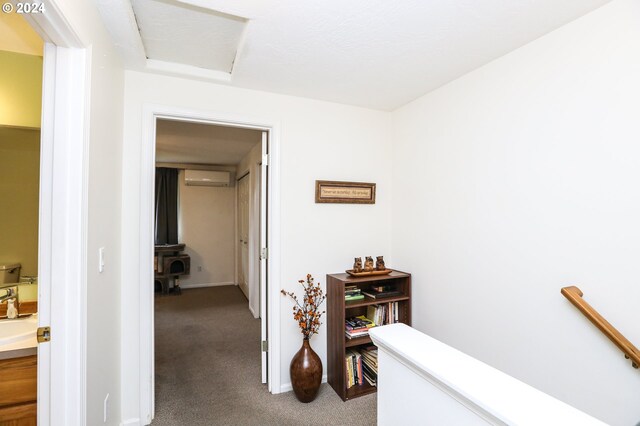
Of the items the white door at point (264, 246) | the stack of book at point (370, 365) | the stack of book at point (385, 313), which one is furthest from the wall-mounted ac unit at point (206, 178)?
the stack of book at point (370, 365)

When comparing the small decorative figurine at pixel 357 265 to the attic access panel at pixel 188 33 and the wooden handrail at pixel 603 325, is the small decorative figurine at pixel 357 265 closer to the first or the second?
the wooden handrail at pixel 603 325

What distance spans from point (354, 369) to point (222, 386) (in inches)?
42.4

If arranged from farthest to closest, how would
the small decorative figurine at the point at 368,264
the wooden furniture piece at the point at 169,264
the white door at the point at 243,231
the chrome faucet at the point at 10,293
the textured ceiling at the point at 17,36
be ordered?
the wooden furniture piece at the point at 169,264 < the white door at the point at 243,231 < the small decorative figurine at the point at 368,264 < the chrome faucet at the point at 10,293 < the textured ceiling at the point at 17,36

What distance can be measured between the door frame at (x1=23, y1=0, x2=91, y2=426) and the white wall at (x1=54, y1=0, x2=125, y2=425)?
0.09 meters

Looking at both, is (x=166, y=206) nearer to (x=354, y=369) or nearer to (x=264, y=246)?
(x=264, y=246)

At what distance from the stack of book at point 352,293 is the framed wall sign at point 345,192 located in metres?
0.72

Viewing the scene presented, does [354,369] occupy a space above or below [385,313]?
below

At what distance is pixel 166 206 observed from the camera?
564cm

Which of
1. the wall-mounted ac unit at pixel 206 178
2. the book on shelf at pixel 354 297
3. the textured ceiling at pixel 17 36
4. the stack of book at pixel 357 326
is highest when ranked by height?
the textured ceiling at pixel 17 36

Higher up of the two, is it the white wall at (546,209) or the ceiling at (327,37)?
the ceiling at (327,37)

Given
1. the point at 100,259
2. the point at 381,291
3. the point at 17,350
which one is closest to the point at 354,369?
the point at 381,291

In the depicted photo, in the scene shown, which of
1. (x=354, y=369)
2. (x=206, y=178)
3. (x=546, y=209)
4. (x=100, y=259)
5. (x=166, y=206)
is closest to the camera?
(x=100, y=259)

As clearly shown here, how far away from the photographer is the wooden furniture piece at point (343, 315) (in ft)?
7.64

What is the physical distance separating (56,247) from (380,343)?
1.30 meters
